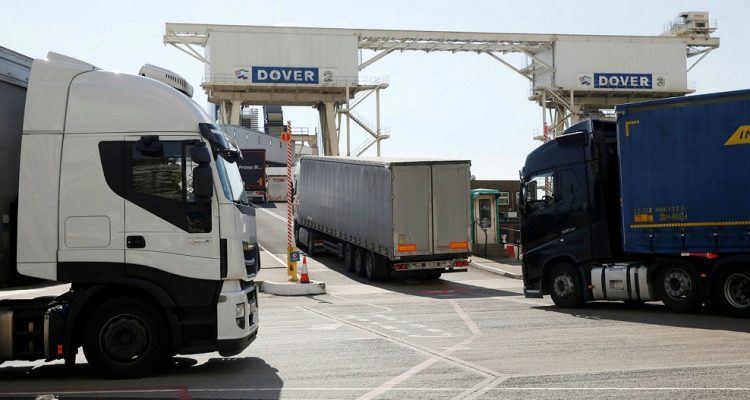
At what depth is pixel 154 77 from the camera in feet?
32.6

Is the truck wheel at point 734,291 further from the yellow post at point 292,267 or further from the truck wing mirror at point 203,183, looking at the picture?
the yellow post at point 292,267

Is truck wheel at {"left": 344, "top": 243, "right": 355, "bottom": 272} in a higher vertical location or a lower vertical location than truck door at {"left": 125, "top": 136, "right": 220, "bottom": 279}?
lower

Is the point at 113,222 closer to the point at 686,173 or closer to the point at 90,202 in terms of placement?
the point at 90,202

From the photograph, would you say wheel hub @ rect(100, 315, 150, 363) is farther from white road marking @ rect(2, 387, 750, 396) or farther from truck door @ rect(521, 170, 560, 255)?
truck door @ rect(521, 170, 560, 255)

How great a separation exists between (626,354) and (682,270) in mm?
5289

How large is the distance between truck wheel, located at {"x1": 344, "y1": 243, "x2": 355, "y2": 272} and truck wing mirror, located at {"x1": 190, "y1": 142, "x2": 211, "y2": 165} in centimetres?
1739

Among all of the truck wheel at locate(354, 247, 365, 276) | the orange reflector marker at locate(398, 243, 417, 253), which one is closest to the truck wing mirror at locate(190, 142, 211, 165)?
the orange reflector marker at locate(398, 243, 417, 253)

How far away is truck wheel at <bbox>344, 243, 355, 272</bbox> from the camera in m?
26.6

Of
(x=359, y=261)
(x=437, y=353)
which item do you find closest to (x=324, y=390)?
(x=437, y=353)

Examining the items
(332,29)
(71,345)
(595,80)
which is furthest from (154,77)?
(595,80)

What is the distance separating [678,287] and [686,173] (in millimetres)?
2097

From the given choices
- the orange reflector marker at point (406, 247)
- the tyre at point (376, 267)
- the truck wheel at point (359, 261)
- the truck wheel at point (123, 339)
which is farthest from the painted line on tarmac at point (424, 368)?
the truck wheel at point (359, 261)

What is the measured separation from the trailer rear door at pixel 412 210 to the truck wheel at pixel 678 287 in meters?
8.03

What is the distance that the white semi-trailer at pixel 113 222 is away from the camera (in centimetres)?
923
